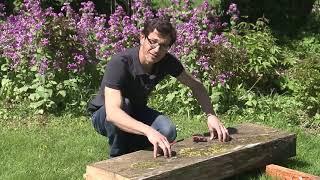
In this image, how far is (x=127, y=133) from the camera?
14.8 ft

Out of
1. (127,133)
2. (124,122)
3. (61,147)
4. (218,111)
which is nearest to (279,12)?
(218,111)

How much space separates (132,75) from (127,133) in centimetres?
46

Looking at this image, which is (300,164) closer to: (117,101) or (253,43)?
(117,101)

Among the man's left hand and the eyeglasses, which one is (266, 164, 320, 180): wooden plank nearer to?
the man's left hand

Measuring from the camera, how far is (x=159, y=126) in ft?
15.2

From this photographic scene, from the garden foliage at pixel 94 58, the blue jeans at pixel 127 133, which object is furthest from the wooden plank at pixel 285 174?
the garden foliage at pixel 94 58

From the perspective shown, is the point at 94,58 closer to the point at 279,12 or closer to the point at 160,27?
the point at 160,27

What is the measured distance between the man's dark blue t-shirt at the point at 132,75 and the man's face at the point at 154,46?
140mm

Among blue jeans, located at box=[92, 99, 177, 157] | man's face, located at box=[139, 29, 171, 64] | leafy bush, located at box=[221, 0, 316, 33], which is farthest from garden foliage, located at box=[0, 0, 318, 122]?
leafy bush, located at box=[221, 0, 316, 33]

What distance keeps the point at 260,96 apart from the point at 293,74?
24.5 inches

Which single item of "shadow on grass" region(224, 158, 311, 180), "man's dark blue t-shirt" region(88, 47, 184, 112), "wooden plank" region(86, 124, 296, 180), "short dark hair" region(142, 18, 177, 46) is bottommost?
"shadow on grass" region(224, 158, 311, 180)

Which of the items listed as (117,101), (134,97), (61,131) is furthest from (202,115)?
(117,101)

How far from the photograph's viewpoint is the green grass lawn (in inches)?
193

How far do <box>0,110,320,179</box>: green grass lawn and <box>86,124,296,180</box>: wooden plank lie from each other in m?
0.22
